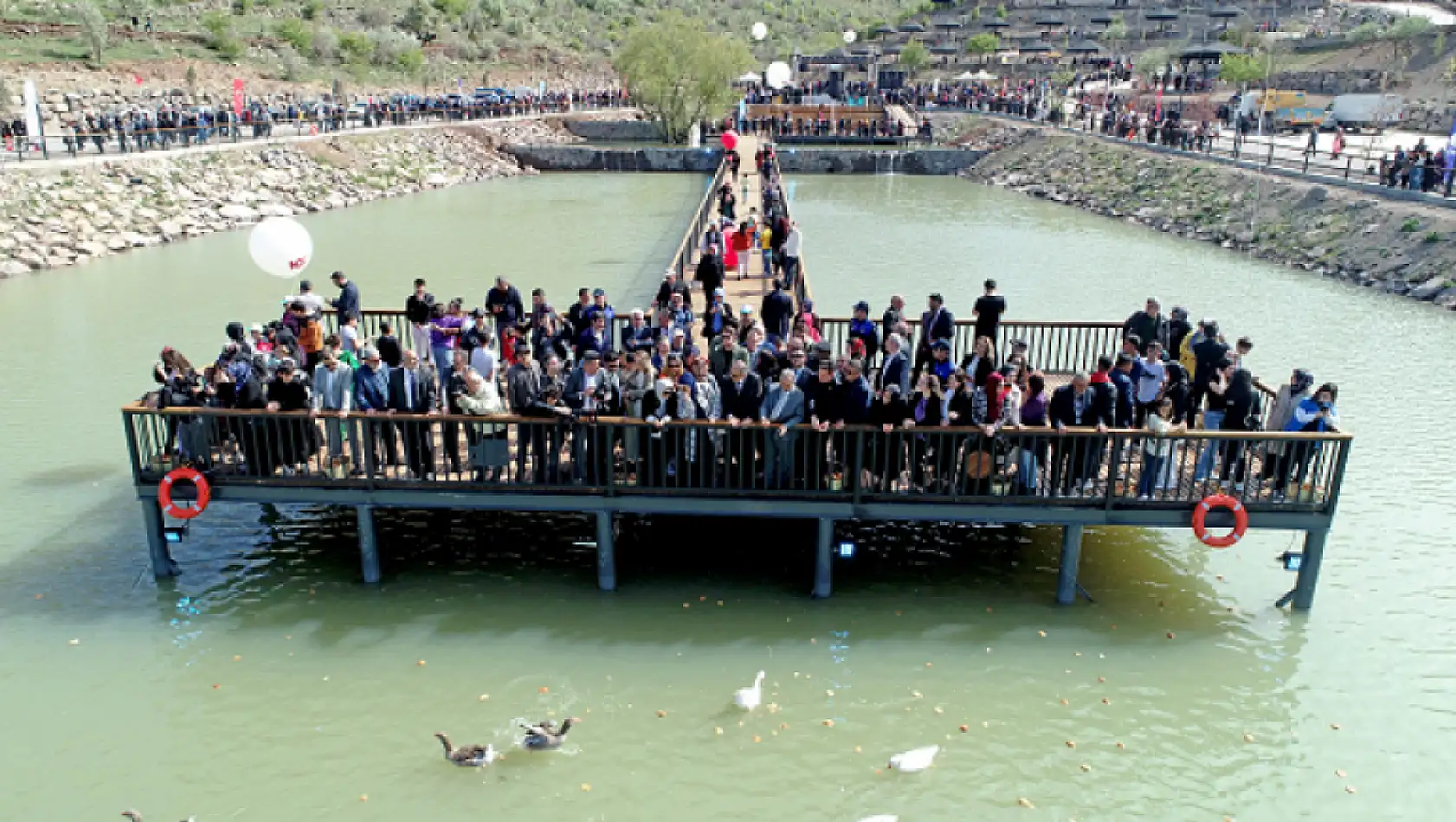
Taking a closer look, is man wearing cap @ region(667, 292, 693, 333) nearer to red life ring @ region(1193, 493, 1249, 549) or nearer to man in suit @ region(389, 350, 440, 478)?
man in suit @ region(389, 350, 440, 478)

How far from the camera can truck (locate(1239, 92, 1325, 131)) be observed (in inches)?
1988

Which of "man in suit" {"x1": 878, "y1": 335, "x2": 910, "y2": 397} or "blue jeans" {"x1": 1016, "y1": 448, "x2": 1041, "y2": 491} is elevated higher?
"man in suit" {"x1": 878, "y1": 335, "x2": 910, "y2": 397}

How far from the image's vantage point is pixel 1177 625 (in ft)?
34.2

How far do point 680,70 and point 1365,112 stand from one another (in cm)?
3320

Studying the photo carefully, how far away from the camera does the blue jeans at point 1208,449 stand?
1009 centimetres

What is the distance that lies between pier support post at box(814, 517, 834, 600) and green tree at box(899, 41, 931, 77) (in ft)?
252

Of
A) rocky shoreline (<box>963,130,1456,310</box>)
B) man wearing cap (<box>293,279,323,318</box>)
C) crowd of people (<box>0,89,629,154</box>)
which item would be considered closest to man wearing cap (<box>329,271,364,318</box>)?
man wearing cap (<box>293,279,323,318</box>)

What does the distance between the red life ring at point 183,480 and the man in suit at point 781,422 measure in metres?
5.52

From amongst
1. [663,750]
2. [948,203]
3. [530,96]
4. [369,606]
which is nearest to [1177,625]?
[663,750]

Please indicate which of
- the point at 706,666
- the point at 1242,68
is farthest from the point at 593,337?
the point at 1242,68

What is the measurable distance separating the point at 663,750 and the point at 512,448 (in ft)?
14.1

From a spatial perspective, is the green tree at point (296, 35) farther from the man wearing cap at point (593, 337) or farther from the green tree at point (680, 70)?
the man wearing cap at point (593, 337)

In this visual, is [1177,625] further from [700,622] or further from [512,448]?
[512,448]

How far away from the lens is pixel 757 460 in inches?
408
